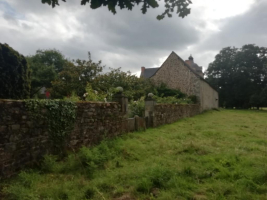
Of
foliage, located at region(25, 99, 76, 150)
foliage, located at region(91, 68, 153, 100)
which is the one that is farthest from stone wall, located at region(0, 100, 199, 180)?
foliage, located at region(91, 68, 153, 100)

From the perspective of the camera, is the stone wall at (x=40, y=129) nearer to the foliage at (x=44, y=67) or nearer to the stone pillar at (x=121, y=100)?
the stone pillar at (x=121, y=100)

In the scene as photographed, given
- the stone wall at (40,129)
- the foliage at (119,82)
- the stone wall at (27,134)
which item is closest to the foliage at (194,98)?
the foliage at (119,82)

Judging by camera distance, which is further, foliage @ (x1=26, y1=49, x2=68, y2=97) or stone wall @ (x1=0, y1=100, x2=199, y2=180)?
foliage @ (x1=26, y1=49, x2=68, y2=97)

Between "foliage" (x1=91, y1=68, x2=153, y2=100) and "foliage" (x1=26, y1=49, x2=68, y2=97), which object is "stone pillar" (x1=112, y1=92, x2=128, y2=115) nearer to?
"foliage" (x1=91, y1=68, x2=153, y2=100)

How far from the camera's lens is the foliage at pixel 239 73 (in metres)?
37.6

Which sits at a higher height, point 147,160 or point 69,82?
point 69,82

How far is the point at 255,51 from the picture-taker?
124 feet

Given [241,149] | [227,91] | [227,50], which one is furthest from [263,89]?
[241,149]

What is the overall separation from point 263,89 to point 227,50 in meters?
11.4

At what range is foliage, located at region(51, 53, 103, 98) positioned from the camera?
21.0m

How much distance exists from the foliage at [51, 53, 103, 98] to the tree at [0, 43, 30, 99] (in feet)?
26.8

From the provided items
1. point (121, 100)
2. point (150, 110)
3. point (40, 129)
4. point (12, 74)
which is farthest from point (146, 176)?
point (12, 74)

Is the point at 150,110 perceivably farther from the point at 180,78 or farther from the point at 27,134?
the point at 180,78

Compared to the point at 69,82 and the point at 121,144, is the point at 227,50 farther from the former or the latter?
the point at 121,144
